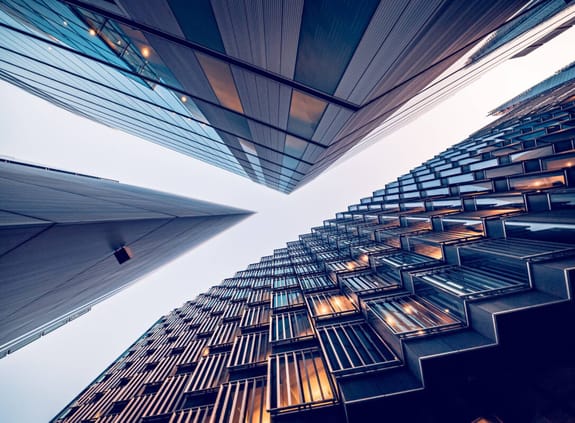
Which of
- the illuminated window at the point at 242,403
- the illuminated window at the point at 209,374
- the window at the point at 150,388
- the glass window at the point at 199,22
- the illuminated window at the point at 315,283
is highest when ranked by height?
the glass window at the point at 199,22

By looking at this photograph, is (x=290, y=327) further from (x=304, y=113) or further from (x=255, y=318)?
(x=304, y=113)

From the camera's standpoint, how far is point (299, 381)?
47.4ft

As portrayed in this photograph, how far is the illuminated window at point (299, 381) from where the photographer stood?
1294cm

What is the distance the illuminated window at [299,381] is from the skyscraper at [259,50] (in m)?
14.0

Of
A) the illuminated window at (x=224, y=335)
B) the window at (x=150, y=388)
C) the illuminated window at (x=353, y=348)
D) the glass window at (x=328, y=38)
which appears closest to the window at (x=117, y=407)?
the window at (x=150, y=388)

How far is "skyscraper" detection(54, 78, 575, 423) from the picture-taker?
404 inches

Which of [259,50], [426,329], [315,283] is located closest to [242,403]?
[426,329]

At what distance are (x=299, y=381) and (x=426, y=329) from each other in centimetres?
862

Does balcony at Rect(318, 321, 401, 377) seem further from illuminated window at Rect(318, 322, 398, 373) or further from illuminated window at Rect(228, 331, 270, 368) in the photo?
illuminated window at Rect(228, 331, 270, 368)

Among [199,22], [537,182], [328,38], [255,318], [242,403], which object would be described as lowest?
[242,403]

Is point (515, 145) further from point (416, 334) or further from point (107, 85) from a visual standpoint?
point (107, 85)

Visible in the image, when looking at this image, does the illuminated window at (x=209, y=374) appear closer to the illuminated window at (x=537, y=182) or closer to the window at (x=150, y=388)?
the window at (x=150, y=388)

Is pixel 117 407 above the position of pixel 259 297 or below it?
below

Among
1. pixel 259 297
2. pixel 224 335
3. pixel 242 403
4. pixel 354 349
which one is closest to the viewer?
pixel 354 349
